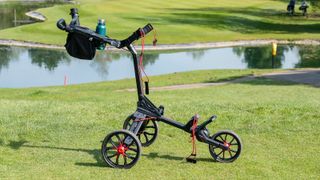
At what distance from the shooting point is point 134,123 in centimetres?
853

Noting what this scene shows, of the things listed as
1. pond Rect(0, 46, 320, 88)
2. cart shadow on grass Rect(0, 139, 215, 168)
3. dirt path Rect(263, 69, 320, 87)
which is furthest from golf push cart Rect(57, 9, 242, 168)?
pond Rect(0, 46, 320, 88)

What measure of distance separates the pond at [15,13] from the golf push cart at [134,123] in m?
55.2

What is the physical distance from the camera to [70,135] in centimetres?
984

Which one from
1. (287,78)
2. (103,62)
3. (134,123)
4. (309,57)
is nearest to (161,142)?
(134,123)

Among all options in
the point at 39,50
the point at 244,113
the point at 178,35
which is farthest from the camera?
the point at 178,35

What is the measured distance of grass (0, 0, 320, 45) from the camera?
51031mm

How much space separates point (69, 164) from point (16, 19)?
6280cm

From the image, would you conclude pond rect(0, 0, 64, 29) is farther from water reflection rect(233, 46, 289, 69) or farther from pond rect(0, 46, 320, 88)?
water reflection rect(233, 46, 289, 69)

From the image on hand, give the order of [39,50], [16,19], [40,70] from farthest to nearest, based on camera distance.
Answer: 1. [16,19]
2. [39,50]
3. [40,70]

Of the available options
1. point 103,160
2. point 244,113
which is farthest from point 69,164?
point 244,113

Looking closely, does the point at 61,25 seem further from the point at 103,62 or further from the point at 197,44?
the point at 197,44

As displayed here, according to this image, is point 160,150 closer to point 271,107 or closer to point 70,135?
point 70,135

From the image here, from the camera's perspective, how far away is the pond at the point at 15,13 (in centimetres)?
6456

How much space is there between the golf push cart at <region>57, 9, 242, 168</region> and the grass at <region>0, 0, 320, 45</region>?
4000cm
